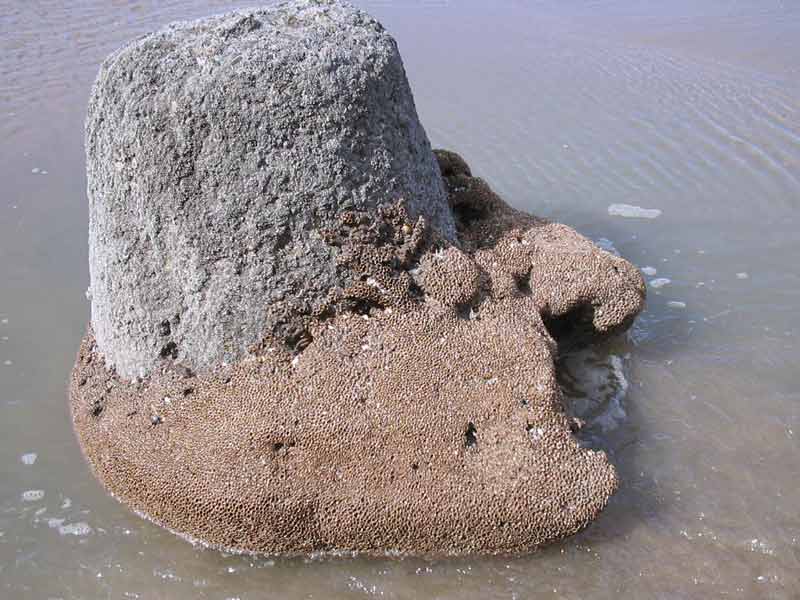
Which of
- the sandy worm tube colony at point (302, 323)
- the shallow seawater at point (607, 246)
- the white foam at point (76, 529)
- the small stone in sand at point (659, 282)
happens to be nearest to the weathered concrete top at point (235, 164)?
the sandy worm tube colony at point (302, 323)

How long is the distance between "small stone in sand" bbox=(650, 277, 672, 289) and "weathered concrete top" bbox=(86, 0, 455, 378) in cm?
205

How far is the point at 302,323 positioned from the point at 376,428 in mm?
525

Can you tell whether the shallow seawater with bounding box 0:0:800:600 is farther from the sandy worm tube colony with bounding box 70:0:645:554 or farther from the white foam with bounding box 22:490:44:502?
the sandy worm tube colony with bounding box 70:0:645:554

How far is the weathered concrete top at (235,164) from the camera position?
8.62 ft

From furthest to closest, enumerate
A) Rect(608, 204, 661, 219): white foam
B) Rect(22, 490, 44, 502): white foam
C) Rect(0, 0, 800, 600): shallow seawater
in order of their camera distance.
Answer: Rect(608, 204, 661, 219): white foam → Rect(22, 490, 44, 502): white foam → Rect(0, 0, 800, 600): shallow seawater

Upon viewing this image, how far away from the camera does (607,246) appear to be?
480 centimetres

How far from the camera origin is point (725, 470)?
307 centimetres

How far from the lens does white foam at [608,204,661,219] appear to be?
514 centimetres

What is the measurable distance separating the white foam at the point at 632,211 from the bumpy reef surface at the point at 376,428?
93.7 inches

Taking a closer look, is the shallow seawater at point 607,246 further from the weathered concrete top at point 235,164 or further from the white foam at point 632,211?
the weathered concrete top at point 235,164

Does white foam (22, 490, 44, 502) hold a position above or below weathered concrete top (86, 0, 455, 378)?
below

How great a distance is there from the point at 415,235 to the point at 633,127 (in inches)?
165

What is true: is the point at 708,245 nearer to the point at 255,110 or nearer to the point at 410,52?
the point at 255,110

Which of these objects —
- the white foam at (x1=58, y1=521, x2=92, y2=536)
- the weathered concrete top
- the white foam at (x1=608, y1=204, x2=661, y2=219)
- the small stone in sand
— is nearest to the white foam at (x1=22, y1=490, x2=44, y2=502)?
the white foam at (x1=58, y1=521, x2=92, y2=536)
